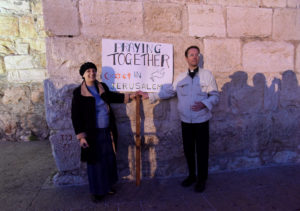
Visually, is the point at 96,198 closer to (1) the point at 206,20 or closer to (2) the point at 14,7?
(1) the point at 206,20

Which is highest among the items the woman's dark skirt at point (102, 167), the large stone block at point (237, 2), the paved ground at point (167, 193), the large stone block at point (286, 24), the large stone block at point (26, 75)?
the large stone block at point (237, 2)

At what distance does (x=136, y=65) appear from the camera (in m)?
2.61

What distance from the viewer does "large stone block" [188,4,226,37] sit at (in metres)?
2.66

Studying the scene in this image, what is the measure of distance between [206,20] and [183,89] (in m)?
1.11

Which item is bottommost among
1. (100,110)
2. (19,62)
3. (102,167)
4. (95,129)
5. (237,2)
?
(102,167)

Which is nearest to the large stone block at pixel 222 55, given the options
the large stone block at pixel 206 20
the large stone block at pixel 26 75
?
the large stone block at pixel 206 20

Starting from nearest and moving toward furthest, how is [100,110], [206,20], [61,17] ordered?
[100,110]
[61,17]
[206,20]

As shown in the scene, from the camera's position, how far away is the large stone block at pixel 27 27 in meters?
4.35

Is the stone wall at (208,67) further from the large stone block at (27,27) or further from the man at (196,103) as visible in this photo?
the large stone block at (27,27)

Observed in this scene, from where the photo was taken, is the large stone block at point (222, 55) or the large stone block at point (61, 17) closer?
the large stone block at point (61, 17)

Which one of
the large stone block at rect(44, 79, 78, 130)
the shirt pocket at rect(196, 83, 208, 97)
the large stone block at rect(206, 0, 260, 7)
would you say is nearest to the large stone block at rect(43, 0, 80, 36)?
the large stone block at rect(44, 79, 78, 130)

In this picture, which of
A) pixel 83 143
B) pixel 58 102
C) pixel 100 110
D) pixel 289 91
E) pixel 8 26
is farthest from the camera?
pixel 8 26

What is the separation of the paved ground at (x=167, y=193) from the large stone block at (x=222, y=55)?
1608 mm

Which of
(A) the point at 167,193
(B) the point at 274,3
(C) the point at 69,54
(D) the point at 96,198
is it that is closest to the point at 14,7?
(C) the point at 69,54
